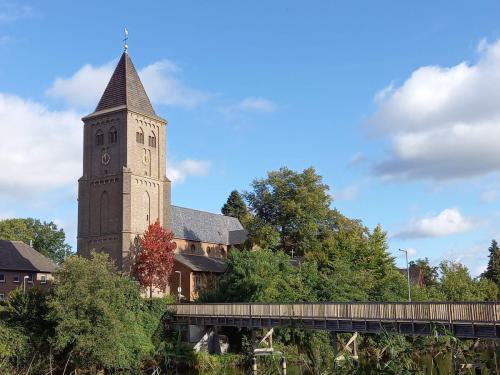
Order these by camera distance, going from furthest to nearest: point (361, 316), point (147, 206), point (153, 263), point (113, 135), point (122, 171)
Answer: point (113, 135), point (147, 206), point (122, 171), point (153, 263), point (361, 316)

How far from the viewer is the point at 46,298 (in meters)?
43.9

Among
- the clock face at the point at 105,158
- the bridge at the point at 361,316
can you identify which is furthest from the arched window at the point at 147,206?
the bridge at the point at 361,316

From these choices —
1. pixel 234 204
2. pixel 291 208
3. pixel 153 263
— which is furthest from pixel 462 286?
pixel 234 204

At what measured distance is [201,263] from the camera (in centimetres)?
7538

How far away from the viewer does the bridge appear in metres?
29.8

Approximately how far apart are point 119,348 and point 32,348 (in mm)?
6282

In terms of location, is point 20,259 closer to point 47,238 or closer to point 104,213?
point 104,213

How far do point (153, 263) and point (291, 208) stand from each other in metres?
15.9

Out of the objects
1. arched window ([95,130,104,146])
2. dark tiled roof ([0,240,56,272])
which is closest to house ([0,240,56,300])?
dark tiled roof ([0,240,56,272])

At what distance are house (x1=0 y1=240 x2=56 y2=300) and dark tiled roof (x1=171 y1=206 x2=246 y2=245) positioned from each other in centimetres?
A: 1637

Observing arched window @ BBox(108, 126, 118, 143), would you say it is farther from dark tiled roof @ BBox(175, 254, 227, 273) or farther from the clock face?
dark tiled roof @ BBox(175, 254, 227, 273)

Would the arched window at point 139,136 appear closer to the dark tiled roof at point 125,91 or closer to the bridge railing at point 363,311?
the dark tiled roof at point 125,91

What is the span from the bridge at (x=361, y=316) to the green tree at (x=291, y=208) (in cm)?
1961

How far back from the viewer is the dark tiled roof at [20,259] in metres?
69.1
